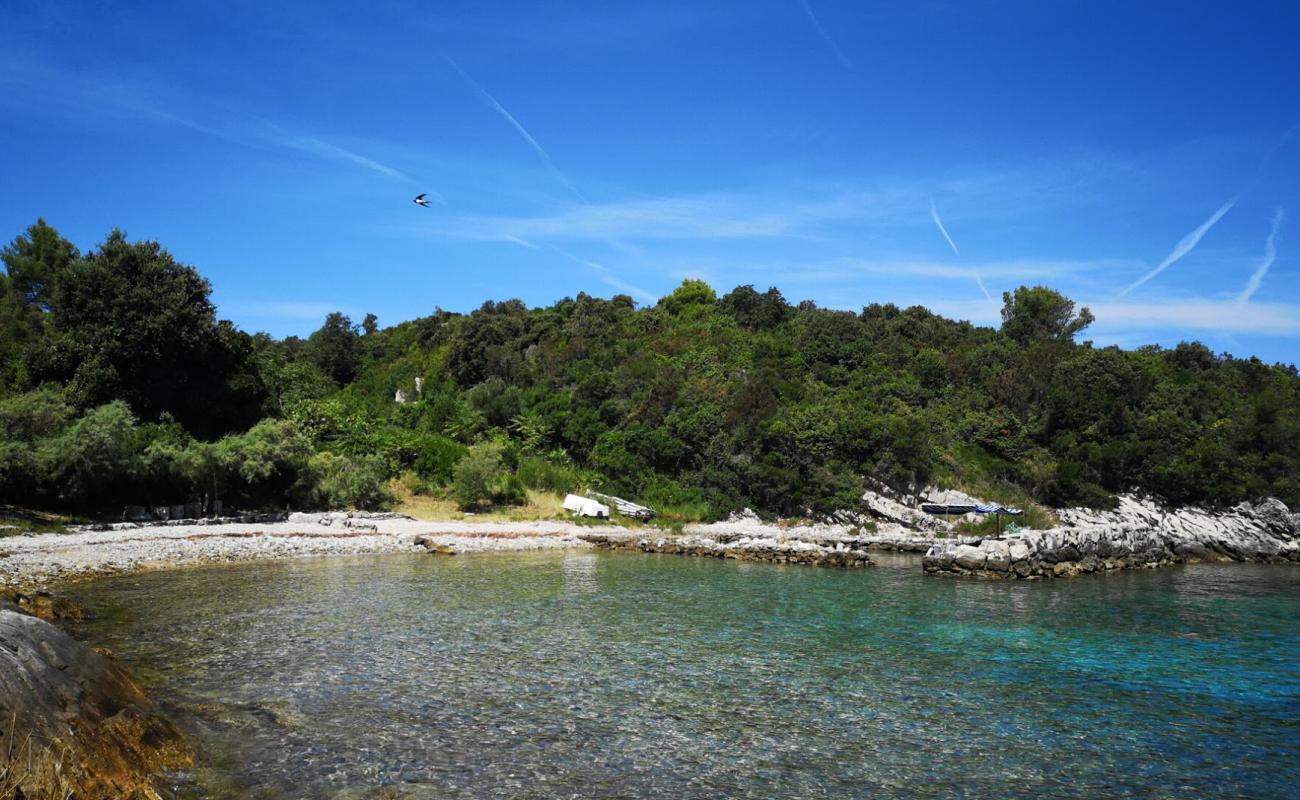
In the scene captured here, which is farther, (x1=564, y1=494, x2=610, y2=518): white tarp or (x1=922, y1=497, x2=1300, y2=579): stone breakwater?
(x1=564, y1=494, x2=610, y2=518): white tarp

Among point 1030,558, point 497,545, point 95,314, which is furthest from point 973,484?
point 95,314

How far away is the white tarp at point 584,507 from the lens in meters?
43.8

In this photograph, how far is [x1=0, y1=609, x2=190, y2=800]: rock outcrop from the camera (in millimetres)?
6582

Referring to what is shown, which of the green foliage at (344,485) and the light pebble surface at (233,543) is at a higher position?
the green foliage at (344,485)

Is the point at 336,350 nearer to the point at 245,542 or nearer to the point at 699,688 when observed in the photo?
the point at 245,542

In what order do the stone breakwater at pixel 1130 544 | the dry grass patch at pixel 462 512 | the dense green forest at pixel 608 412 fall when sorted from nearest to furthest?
1. the stone breakwater at pixel 1130 544
2. the dense green forest at pixel 608 412
3. the dry grass patch at pixel 462 512

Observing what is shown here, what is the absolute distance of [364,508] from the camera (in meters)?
40.1

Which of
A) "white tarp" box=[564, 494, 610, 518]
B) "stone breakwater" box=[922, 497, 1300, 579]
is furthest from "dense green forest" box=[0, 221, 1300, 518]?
"white tarp" box=[564, 494, 610, 518]

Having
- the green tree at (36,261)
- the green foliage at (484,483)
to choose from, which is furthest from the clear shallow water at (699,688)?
the green tree at (36,261)

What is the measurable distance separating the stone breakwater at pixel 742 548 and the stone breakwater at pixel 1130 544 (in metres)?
3.40

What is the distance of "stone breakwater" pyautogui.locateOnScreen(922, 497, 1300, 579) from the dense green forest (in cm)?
197

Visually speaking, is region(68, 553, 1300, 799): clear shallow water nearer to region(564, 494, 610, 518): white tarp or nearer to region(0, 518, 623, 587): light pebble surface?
region(0, 518, 623, 587): light pebble surface

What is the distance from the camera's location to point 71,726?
7602 millimetres

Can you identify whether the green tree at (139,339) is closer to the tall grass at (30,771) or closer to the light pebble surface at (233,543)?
the light pebble surface at (233,543)
